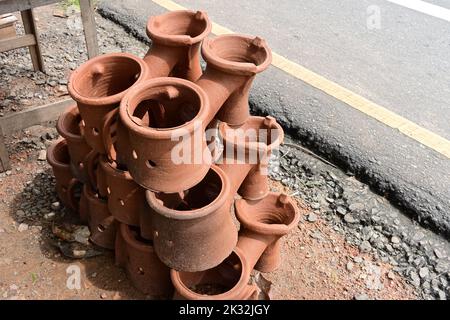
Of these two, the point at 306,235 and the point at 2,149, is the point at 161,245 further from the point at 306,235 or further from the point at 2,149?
the point at 2,149

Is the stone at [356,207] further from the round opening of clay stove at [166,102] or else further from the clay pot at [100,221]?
the clay pot at [100,221]

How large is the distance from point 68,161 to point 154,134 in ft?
4.03

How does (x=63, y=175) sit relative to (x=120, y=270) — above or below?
above

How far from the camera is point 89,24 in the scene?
314 centimetres

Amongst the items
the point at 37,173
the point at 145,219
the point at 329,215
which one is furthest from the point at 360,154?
the point at 37,173

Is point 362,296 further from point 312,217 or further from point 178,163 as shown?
point 178,163

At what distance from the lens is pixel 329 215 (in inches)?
114

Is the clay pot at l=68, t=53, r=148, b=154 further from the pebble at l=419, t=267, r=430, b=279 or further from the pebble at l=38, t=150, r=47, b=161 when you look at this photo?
the pebble at l=419, t=267, r=430, b=279

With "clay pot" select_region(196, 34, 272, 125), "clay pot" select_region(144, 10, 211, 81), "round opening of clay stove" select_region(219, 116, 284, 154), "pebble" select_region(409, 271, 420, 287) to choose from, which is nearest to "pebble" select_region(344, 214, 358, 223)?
"pebble" select_region(409, 271, 420, 287)

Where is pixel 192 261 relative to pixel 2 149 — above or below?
above

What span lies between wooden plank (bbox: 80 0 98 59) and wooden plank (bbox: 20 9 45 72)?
71 cm

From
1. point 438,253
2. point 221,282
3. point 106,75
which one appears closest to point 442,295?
point 438,253

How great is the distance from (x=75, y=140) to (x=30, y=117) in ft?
2.77

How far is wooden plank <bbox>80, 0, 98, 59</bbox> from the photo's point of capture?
120 inches
